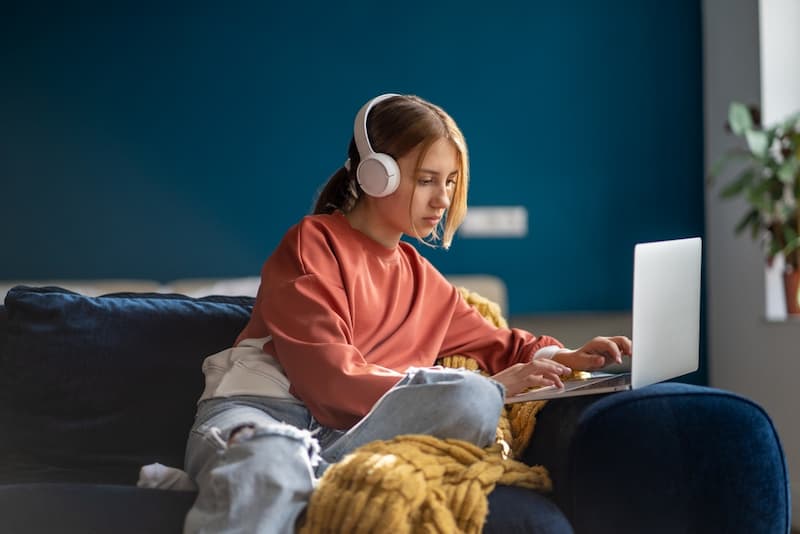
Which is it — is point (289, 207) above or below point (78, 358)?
above

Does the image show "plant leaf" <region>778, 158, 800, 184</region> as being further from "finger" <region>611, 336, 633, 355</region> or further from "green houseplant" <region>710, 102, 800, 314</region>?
"finger" <region>611, 336, 633, 355</region>

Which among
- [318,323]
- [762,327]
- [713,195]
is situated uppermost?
[713,195]

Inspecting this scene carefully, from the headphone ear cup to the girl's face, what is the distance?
4cm

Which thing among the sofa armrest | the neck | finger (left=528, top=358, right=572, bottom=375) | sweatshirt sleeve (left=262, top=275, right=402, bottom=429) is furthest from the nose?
the sofa armrest

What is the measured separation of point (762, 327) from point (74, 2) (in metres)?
2.49

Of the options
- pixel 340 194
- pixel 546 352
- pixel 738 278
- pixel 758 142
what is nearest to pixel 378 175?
pixel 340 194

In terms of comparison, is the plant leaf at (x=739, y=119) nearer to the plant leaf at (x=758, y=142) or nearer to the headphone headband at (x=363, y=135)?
the plant leaf at (x=758, y=142)

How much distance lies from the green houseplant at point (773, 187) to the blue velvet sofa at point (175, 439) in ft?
5.66

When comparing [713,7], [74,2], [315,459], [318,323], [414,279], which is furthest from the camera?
[713,7]

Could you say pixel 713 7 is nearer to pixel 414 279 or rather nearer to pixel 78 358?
pixel 414 279

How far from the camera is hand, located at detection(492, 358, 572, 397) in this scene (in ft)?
5.13

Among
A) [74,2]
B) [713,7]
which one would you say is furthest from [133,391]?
[713,7]

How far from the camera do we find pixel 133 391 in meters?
1.83

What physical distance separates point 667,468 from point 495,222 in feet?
6.50
